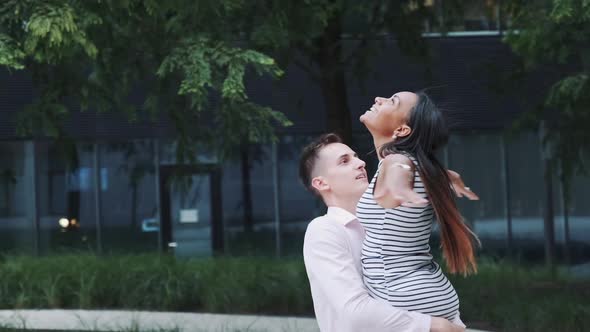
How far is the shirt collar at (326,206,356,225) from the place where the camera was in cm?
265

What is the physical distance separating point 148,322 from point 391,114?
7868mm

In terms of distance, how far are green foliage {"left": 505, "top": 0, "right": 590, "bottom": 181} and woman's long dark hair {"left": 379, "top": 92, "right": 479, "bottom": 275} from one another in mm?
4561

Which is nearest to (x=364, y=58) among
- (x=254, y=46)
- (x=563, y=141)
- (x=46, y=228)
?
(x=563, y=141)

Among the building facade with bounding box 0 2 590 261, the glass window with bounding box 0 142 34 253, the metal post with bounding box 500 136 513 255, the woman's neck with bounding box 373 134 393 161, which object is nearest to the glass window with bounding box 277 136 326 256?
the building facade with bounding box 0 2 590 261

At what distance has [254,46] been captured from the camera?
8.23 meters

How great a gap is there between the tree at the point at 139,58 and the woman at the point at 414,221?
12.7 ft

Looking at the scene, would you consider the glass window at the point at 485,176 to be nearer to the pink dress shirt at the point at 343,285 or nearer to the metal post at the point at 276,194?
the metal post at the point at 276,194

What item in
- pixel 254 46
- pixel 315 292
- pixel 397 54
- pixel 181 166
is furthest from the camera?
pixel 397 54

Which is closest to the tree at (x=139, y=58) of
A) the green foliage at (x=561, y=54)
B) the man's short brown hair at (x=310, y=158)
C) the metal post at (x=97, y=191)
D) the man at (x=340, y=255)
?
the green foliage at (x=561, y=54)

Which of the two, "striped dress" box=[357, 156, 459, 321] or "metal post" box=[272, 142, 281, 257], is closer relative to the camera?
"striped dress" box=[357, 156, 459, 321]

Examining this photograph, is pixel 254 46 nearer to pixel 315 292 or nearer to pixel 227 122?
pixel 227 122

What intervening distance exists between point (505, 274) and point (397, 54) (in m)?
6.88

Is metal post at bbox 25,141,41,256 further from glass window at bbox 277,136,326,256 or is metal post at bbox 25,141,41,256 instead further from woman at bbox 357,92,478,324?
woman at bbox 357,92,478,324

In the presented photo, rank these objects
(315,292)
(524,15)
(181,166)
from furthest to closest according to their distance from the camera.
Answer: (181,166) < (524,15) < (315,292)
